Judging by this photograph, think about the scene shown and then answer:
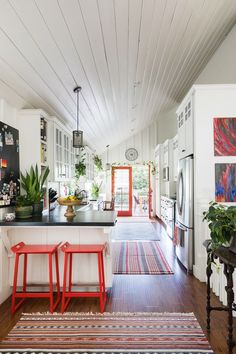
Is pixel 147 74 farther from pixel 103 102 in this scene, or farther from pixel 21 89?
pixel 21 89

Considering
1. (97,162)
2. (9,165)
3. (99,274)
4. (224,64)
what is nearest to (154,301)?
(99,274)

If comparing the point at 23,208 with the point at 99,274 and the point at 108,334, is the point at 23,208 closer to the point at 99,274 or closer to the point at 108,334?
the point at 99,274

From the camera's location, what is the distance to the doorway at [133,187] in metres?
9.72

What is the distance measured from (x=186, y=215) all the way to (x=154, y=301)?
1.31 meters

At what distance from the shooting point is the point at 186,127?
388 centimetres

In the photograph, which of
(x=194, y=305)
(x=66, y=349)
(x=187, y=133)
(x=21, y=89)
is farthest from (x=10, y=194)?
(x=187, y=133)

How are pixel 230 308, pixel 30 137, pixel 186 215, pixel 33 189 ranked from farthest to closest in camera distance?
pixel 186 215 → pixel 30 137 → pixel 33 189 → pixel 230 308

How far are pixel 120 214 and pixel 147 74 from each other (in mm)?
6213

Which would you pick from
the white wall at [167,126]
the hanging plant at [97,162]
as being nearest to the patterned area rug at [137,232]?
the hanging plant at [97,162]

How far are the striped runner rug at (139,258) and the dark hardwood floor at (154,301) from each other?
0.21m

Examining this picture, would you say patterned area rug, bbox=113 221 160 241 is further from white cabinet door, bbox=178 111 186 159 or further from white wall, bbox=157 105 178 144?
white wall, bbox=157 105 178 144

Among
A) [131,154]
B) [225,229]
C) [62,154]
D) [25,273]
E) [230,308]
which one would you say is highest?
[131,154]

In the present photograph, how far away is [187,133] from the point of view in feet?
12.5

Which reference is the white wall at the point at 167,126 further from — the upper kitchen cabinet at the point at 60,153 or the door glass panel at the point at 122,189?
the upper kitchen cabinet at the point at 60,153
